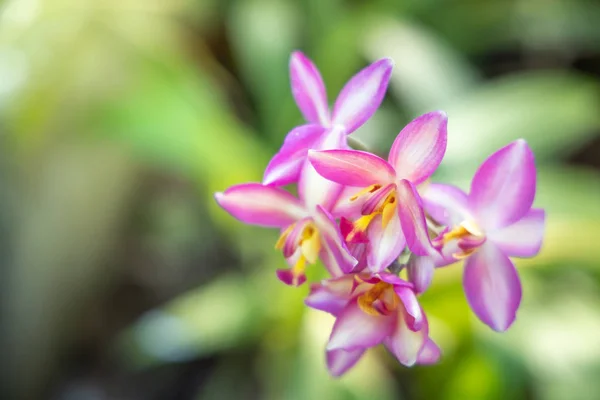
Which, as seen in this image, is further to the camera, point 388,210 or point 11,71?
point 11,71

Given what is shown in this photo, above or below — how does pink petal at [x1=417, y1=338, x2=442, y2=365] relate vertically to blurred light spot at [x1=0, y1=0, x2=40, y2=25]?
below

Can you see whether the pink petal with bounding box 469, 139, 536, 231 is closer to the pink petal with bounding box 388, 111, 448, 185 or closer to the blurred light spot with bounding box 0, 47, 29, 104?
the pink petal with bounding box 388, 111, 448, 185

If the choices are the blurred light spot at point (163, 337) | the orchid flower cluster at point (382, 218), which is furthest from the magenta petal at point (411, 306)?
the blurred light spot at point (163, 337)

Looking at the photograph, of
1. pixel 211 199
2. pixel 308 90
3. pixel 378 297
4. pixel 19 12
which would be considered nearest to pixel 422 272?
pixel 378 297

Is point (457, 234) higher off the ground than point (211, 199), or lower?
higher

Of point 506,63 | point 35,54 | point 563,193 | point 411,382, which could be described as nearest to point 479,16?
point 506,63

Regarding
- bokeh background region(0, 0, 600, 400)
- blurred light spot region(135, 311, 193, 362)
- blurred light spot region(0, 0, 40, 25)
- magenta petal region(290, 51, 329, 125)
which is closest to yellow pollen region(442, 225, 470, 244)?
magenta petal region(290, 51, 329, 125)

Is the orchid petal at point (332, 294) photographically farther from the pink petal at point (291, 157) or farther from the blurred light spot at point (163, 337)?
the blurred light spot at point (163, 337)

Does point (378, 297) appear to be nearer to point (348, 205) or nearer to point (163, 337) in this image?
point (348, 205)
